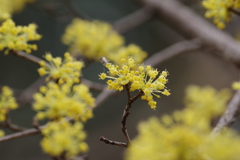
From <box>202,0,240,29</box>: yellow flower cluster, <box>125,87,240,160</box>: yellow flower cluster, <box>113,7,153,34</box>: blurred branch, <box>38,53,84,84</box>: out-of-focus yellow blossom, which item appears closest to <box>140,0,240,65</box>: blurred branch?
<box>113,7,153,34</box>: blurred branch

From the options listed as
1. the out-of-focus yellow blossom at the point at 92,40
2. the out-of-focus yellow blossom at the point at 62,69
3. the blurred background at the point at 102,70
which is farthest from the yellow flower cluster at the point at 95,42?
the blurred background at the point at 102,70

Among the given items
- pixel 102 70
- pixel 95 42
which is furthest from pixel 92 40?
pixel 102 70

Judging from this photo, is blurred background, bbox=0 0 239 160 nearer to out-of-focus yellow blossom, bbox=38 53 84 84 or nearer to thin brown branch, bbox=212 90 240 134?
thin brown branch, bbox=212 90 240 134

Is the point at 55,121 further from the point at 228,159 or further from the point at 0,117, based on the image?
the point at 228,159

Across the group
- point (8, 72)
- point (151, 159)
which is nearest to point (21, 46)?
point (151, 159)

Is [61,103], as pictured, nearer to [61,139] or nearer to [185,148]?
[61,139]

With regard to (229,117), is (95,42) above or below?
above
